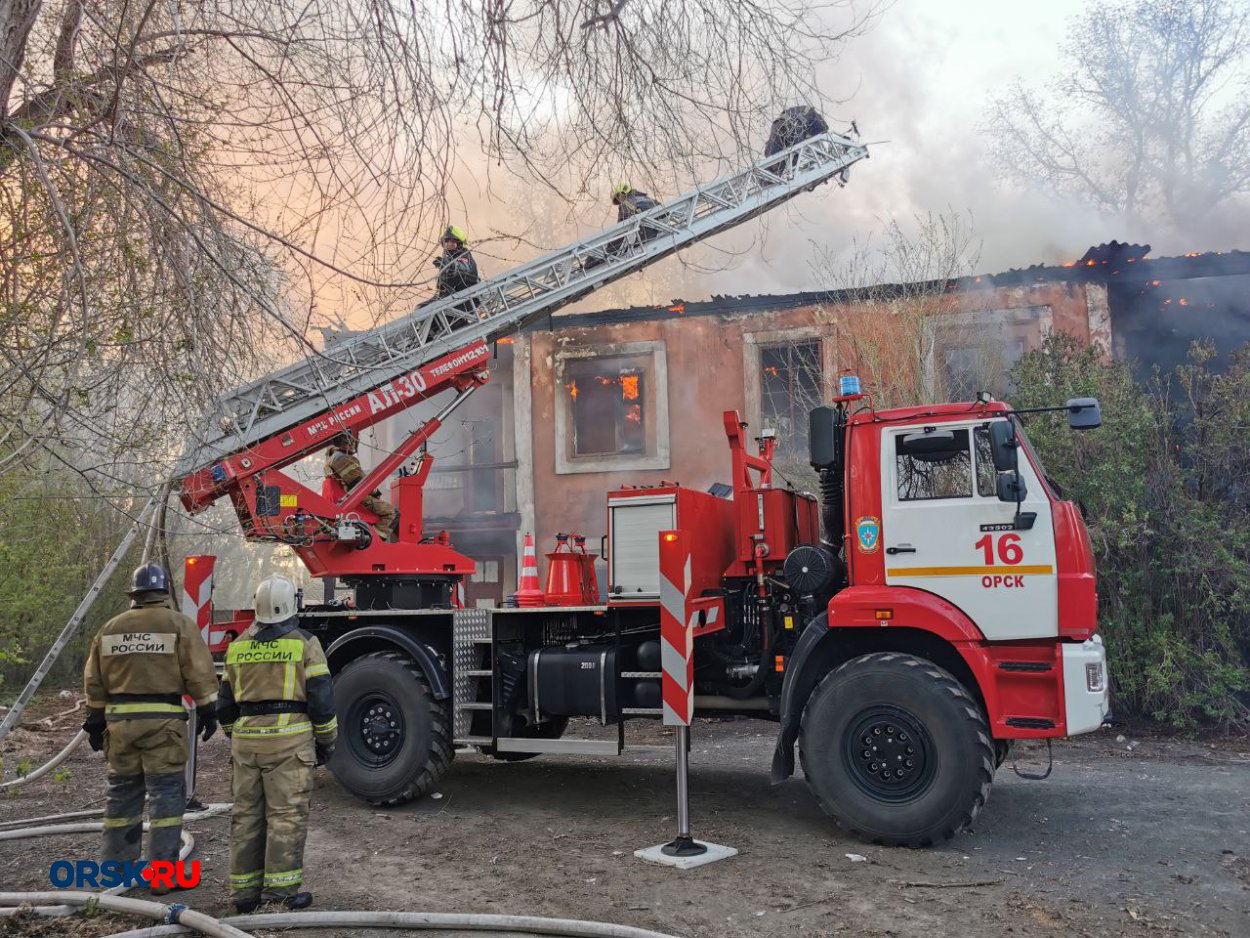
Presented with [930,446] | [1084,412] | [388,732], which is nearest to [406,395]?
[388,732]

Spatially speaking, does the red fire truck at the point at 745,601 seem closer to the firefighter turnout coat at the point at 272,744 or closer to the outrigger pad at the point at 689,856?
the outrigger pad at the point at 689,856

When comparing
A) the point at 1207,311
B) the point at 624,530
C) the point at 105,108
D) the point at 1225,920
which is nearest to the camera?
the point at 105,108

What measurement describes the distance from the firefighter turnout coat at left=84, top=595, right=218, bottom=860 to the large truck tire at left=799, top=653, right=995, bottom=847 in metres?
3.65

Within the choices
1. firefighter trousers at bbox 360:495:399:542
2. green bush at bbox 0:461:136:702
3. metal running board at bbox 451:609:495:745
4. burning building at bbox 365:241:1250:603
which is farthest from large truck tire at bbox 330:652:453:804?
burning building at bbox 365:241:1250:603

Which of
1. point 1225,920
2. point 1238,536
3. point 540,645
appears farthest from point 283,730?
point 1238,536

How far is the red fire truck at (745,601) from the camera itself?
18.8 ft

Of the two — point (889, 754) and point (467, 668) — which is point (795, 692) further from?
point (467, 668)

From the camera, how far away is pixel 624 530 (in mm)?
6957

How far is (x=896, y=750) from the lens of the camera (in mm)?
5738

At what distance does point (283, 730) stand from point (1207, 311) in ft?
47.3

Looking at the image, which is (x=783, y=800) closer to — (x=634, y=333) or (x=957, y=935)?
(x=957, y=935)

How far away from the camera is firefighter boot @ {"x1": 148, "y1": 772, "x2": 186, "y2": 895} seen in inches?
204

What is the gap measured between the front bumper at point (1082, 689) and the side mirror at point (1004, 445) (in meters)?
1.12

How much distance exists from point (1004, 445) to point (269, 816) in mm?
4612
